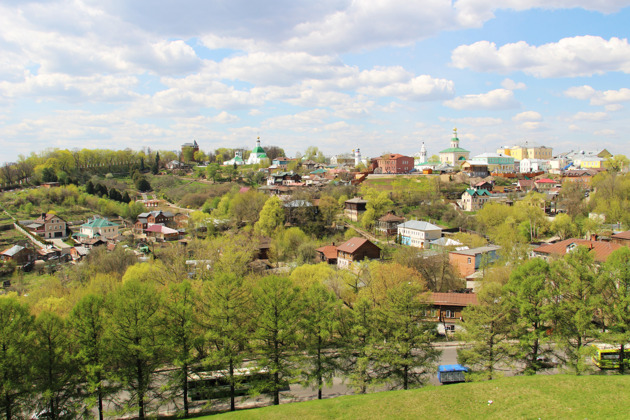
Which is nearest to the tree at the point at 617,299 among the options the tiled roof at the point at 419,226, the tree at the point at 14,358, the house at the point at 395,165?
the tree at the point at 14,358

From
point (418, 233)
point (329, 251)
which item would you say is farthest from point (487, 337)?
point (418, 233)

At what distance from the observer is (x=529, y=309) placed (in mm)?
16375

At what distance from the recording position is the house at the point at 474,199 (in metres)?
58.1

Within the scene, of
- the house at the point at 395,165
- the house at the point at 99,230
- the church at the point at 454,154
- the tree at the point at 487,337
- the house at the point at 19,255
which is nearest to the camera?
the tree at the point at 487,337

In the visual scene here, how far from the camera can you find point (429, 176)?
71688 mm

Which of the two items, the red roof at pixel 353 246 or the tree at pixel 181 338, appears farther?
the red roof at pixel 353 246

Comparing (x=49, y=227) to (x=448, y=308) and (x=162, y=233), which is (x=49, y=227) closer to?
(x=162, y=233)

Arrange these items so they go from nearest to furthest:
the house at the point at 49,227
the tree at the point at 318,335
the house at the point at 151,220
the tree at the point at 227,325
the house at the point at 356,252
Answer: the tree at the point at 227,325 → the tree at the point at 318,335 → the house at the point at 356,252 → the house at the point at 49,227 → the house at the point at 151,220

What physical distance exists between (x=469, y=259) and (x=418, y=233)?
1092cm

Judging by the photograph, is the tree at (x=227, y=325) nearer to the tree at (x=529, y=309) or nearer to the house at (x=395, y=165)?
the tree at (x=529, y=309)

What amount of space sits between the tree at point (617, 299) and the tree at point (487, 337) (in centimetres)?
338

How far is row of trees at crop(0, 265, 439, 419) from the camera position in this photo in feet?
46.2

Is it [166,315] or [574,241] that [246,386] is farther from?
[574,241]

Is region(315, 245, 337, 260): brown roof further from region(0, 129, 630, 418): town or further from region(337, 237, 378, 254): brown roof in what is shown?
region(337, 237, 378, 254): brown roof
